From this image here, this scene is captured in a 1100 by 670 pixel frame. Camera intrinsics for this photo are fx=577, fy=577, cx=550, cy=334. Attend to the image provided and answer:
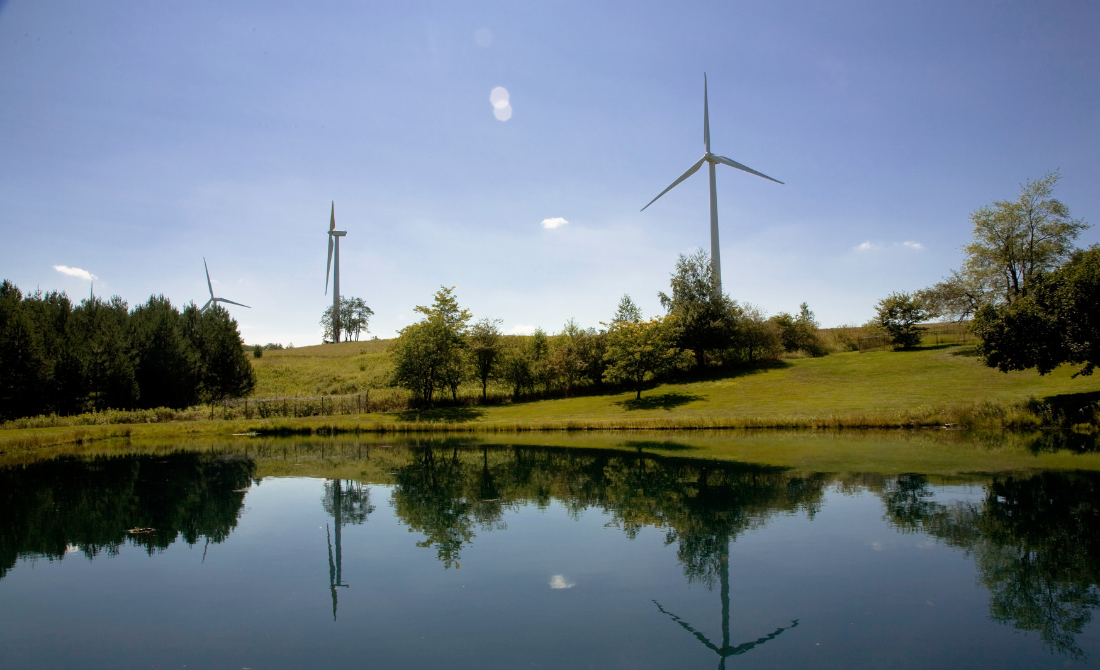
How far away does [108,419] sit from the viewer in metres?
35.2

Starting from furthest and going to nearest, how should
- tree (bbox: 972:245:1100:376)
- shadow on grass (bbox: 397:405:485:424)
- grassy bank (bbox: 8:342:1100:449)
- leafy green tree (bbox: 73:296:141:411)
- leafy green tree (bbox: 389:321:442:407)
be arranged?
leafy green tree (bbox: 389:321:442:407), shadow on grass (bbox: 397:405:485:424), leafy green tree (bbox: 73:296:141:411), grassy bank (bbox: 8:342:1100:449), tree (bbox: 972:245:1100:376)

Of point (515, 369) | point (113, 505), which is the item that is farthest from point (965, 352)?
point (113, 505)

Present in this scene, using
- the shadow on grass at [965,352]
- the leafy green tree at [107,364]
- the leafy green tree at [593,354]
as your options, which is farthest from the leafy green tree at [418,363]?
the shadow on grass at [965,352]

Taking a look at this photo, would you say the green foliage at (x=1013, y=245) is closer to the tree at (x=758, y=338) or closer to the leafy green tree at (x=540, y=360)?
the tree at (x=758, y=338)

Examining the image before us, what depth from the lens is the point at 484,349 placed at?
155 ft

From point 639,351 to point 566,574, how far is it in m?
34.5

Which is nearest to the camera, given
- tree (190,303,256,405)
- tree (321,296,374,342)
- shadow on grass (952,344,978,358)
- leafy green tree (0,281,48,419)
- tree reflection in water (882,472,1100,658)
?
tree reflection in water (882,472,1100,658)

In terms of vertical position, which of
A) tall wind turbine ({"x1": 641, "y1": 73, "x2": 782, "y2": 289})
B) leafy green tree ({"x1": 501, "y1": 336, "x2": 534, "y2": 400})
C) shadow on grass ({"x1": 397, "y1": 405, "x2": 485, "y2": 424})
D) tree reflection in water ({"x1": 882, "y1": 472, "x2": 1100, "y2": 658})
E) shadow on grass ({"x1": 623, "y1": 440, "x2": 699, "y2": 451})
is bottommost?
shadow on grass ({"x1": 623, "y1": 440, "x2": 699, "y2": 451})

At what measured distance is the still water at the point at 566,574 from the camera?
6715 mm

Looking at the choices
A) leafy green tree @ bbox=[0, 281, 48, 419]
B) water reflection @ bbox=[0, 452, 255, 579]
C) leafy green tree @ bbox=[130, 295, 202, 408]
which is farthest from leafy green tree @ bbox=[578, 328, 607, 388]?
leafy green tree @ bbox=[0, 281, 48, 419]

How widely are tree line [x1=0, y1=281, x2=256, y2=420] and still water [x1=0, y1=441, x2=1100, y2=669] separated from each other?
22990 mm

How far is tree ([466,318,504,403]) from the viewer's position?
1865 inches

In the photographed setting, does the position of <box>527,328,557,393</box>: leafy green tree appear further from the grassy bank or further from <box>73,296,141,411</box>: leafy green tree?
<box>73,296,141,411</box>: leafy green tree

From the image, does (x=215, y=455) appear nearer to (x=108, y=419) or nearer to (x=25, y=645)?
(x=108, y=419)
